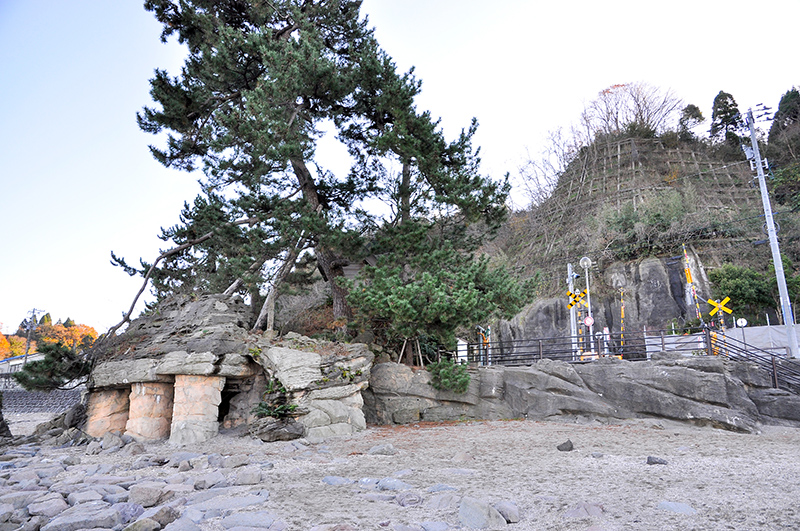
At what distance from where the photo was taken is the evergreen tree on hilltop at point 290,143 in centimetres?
1200

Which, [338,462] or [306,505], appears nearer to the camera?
[306,505]

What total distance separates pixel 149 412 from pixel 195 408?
1.28 m

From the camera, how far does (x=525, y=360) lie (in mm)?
16969

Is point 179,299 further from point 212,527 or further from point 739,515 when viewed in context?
Result: point 739,515

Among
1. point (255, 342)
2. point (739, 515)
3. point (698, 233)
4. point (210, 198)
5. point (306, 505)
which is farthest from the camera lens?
point (698, 233)

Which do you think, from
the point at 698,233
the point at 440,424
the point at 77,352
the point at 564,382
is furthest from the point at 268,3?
the point at 698,233

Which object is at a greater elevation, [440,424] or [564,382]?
[564,382]

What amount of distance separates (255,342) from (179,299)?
10.8ft

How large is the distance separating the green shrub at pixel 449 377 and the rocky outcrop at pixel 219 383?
76.1 inches

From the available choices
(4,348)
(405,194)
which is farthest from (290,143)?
(4,348)

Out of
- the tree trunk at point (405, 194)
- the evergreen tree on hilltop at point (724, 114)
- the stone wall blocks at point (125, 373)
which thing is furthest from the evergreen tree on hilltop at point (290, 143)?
the evergreen tree on hilltop at point (724, 114)

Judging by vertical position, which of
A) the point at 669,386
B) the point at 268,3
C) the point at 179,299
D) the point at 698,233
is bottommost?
the point at 669,386

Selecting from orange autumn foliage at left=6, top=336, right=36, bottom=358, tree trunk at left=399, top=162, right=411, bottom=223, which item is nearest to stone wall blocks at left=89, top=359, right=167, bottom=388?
tree trunk at left=399, top=162, right=411, bottom=223

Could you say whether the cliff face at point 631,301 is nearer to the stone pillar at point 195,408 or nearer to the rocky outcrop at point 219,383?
the rocky outcrop at point 219,383
